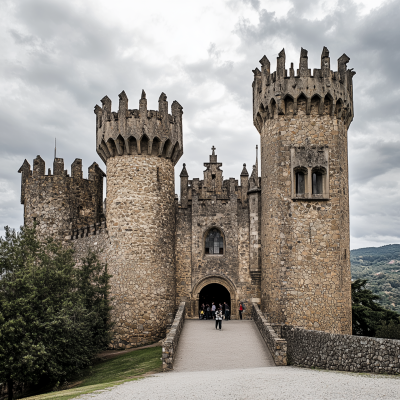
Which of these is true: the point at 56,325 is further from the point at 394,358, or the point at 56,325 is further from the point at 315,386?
the point at 394,358

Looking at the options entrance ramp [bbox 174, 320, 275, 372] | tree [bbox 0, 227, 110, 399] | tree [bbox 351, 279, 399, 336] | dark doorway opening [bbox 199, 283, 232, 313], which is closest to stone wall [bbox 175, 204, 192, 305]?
entrance ramp [bbox 174, 320, 275, 372]

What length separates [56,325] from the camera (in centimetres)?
1988

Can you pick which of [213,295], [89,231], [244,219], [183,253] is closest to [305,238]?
[244,219]

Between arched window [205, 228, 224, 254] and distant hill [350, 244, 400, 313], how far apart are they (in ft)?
101

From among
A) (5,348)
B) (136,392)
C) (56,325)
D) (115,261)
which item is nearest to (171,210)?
(115,261)

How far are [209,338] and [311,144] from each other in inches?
444

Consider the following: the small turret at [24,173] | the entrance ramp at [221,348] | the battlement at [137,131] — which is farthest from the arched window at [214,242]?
the small turret at [24,173]

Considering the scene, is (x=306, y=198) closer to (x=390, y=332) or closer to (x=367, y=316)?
(x=390, y=332)

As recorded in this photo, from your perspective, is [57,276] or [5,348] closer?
[5,348]

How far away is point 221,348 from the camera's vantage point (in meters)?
19.4

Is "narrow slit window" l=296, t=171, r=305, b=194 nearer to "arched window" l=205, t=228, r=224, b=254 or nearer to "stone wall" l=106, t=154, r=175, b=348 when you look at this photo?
"arched window" l=205, t=228, r=224, b=254

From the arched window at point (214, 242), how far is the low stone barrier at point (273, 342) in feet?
19.5

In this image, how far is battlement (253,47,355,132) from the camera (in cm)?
2461

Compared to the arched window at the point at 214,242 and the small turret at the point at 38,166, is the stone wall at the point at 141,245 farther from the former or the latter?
the small turret at the point at 38,166
